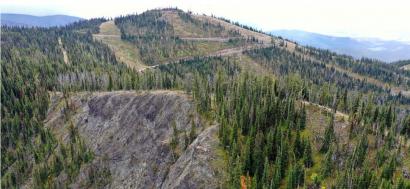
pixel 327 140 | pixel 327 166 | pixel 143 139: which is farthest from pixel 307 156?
pixel 143 139

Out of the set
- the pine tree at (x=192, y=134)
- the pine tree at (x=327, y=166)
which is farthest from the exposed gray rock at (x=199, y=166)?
the pine tree at (x=327, y=166)

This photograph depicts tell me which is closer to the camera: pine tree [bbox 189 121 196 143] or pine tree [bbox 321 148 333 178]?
pine tree [bbox 321 148 333 178]

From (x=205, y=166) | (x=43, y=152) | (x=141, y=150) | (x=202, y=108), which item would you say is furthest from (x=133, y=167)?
(x=43, y=152)

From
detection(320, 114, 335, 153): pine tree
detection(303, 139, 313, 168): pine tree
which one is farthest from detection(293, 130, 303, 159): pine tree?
detection(320, 114, 335, 153): pine tree

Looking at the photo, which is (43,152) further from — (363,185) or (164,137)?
(363,185)

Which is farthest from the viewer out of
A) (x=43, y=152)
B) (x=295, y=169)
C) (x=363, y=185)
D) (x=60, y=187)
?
(x=43, y=152)

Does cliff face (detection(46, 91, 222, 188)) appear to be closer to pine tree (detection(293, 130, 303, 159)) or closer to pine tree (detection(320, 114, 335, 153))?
pine tree (detection(293, 130, 303, 159))

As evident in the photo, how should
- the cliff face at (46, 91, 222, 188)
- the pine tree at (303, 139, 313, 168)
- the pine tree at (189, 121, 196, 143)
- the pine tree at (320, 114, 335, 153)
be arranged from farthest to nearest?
the pine tree at (189, 121, 196, 143) → the cliff face at (46, 91, 222, 188) → the pine tree at (320, 114, 335, 153) → the pine tree at (303, 139, 313, 168)

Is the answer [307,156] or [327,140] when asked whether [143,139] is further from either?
[327,140]

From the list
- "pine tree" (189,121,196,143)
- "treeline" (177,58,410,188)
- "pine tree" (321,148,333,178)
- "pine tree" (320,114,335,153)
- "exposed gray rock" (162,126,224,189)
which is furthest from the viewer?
"pine tree" (189,121,196,143)
